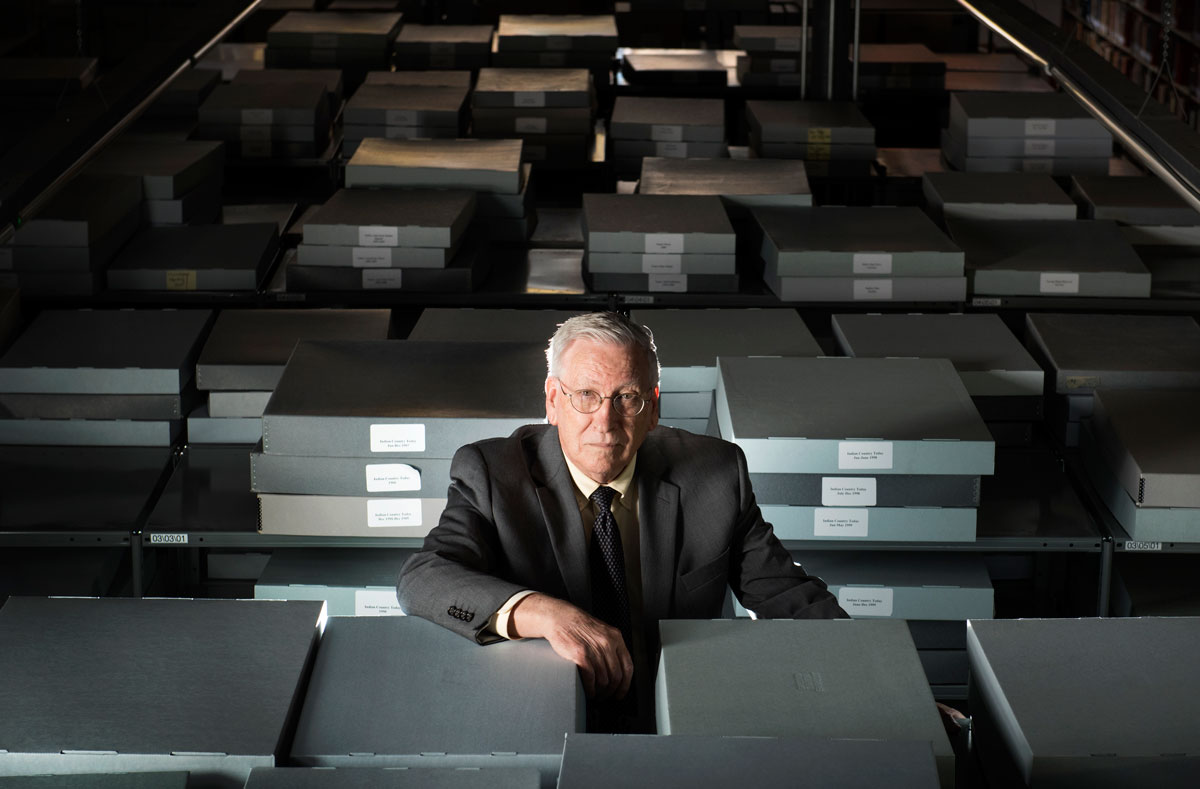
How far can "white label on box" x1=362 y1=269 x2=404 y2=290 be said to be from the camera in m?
4.09

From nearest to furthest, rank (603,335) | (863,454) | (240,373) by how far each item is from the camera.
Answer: (603,335)
(863,454)
(240,373)

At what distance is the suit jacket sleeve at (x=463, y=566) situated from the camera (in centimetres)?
186

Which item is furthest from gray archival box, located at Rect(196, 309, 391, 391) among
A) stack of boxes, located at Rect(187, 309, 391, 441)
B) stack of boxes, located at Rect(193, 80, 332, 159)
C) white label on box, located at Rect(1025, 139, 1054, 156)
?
white label on box, located at Rect(1025, 139, 1054, 156)

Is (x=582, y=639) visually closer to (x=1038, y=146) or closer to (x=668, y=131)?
(x=668, y=131)

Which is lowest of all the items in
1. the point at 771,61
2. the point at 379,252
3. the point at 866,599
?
the point at 866,599

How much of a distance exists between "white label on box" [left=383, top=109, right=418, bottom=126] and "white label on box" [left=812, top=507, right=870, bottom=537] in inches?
114

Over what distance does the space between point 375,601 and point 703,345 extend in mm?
1000

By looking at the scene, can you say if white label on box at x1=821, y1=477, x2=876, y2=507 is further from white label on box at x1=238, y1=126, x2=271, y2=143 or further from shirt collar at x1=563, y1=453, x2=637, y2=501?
white label on box at x1=238, y1=126, x2=271, y2=143

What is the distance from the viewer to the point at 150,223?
4.54 metres

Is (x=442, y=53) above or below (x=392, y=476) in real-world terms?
above

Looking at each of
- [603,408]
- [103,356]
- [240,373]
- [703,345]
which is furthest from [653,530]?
[103,356]

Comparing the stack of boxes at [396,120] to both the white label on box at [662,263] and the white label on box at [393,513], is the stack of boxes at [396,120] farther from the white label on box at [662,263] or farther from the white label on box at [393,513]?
the white label on box at [393,513]

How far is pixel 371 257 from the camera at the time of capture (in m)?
4.08

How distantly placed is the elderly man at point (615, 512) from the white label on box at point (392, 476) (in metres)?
0.47
